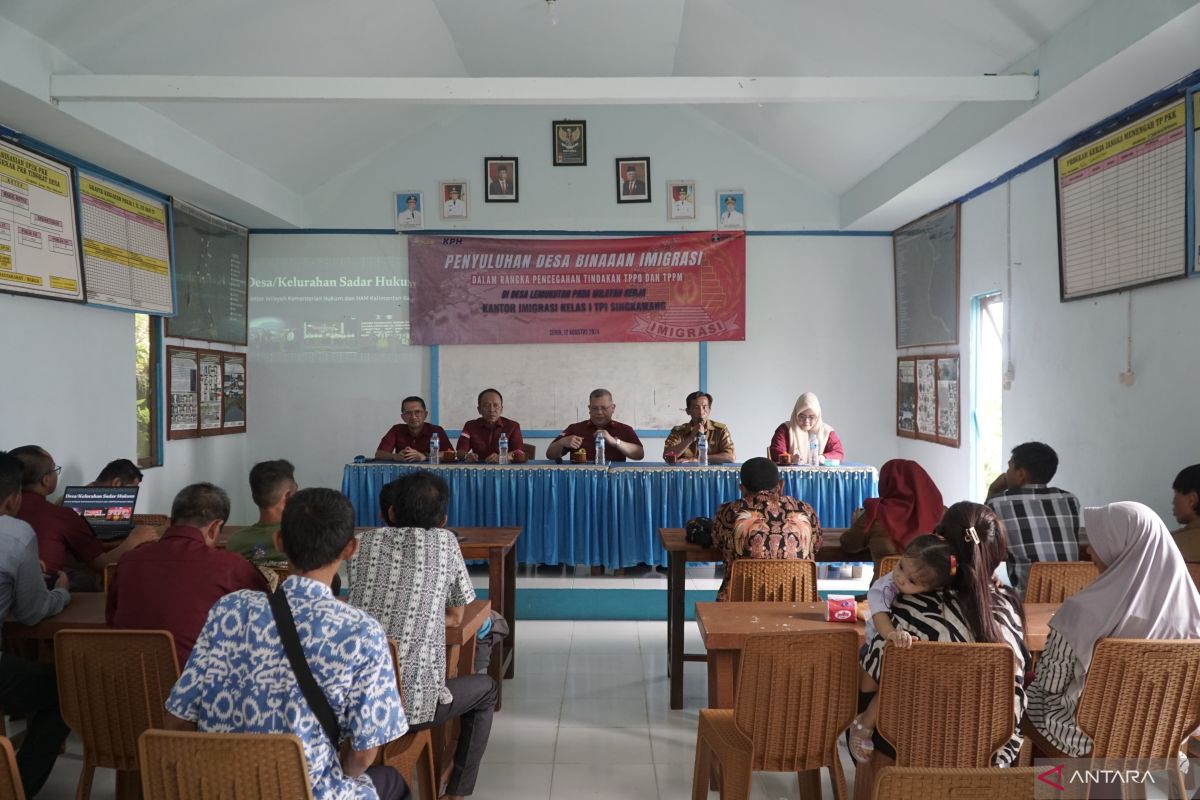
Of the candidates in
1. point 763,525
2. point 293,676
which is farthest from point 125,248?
point 293,676

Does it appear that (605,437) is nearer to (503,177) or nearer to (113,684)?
(503,177)

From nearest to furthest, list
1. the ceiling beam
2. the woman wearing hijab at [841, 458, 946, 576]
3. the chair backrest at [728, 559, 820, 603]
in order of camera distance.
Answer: the chair backrest at [728, 559, 820, 603] → the woman wearing hijab at [841, 458, 946, 576] → the ceiling beam

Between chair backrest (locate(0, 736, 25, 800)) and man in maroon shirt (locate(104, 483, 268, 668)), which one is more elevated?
man in maroon shirt (locate(104, 483, 268, 668))

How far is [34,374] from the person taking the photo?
207 inches

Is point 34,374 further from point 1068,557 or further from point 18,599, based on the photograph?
point 1068,557

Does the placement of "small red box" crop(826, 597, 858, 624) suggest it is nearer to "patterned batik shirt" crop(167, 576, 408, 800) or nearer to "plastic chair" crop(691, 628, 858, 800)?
"plastic chair" crop(691, 628, 858, 800)

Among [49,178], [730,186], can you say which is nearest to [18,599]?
[49,178]

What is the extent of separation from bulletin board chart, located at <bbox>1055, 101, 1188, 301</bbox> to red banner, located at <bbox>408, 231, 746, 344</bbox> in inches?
131

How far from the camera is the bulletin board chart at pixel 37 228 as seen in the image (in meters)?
4.82

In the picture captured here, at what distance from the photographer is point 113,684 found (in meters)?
2.33

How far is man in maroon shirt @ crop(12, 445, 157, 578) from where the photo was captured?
11.9 feet

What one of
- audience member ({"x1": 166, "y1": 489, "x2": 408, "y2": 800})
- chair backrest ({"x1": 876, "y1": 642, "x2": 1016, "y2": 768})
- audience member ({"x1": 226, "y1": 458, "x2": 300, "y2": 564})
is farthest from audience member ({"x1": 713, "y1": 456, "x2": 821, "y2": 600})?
audience member ({"x1": 166, "y1": 489, "x2": 408, "y2": 800})

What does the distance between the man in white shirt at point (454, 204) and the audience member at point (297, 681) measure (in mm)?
6710

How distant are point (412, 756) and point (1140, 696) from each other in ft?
6.19
